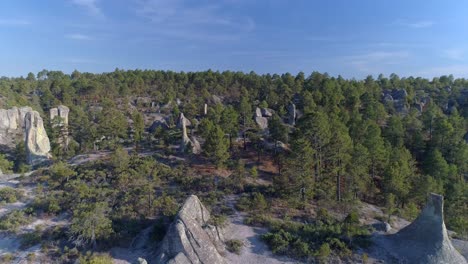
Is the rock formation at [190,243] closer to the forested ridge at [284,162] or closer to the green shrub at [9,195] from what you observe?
the forested ridge at [284,162]

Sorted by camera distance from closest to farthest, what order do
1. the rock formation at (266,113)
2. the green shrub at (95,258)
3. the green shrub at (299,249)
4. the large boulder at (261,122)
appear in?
the green shrub at (95,258) < the green shrub at (299,249) < the large boulder at (261,122) < the rock formation at (266,113)

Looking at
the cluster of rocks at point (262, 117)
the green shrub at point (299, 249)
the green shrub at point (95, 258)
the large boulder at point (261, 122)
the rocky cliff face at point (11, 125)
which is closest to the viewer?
the green shrub at point (95, 258)

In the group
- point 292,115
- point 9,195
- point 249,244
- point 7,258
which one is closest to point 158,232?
point 249,244

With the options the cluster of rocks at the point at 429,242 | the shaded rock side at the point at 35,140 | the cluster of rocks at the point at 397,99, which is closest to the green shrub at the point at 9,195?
the shaded rock side at the point at 35,140

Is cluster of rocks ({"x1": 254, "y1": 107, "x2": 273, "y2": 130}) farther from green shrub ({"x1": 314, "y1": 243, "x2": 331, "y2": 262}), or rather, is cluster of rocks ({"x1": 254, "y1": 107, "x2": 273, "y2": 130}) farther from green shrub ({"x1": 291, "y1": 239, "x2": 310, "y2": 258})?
green shrub ({"x1": 314, "y1": 243, "x2": 331, "y2": 262})

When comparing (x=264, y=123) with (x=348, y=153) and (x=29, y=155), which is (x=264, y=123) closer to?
(x=348, y=153)

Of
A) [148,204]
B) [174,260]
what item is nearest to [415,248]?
[174,260]

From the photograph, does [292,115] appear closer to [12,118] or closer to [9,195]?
[9,195]
